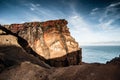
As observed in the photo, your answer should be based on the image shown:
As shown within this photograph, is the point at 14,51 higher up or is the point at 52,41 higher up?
the point at 52,41

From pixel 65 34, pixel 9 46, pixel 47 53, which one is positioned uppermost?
pixel 65 34

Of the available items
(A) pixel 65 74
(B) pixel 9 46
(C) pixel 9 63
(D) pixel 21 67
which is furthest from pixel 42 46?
(A) pixel 65 74

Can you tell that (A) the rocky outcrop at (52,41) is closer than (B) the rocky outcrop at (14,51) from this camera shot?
No

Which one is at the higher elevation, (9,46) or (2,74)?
(9,46)

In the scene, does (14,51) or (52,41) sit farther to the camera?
(52,41)

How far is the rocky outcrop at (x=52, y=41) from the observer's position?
2653 centimetres

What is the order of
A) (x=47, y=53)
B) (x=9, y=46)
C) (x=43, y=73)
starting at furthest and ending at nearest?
(x=47, y=53), (x=9, y=46), (x=43, y=73)

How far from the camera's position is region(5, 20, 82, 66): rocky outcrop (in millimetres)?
26531

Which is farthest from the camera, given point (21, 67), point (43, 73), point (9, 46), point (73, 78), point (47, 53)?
point (47, 53)

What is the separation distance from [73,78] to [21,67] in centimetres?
399

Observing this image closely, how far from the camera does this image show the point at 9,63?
1160 cm

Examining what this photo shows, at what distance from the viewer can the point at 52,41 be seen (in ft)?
90.8

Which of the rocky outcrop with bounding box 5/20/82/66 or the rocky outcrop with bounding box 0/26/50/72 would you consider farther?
the rocky outcrop with bounding box 5/20/82/66

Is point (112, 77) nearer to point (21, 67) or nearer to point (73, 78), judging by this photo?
point (73, 78)
